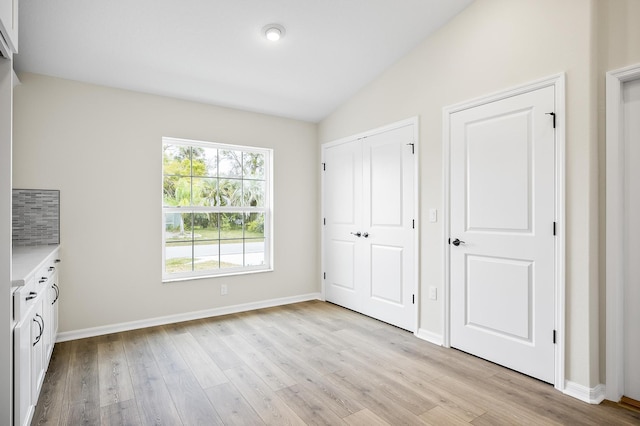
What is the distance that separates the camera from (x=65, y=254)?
324 cm

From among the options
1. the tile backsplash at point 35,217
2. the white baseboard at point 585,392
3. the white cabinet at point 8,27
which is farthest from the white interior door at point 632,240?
the tile backsplash at point 35,217

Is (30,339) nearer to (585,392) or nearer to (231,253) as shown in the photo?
(231,253)

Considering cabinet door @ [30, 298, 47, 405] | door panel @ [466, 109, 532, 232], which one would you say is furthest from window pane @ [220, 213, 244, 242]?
door panel @ [466, 109, 532, 232]

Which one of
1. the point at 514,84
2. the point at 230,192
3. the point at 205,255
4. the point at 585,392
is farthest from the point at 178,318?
the point at 514,84

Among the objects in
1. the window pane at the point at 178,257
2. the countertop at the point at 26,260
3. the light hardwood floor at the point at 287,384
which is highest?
the countertop at the point at 26,260

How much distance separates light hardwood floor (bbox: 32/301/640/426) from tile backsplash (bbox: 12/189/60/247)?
0.99 metres

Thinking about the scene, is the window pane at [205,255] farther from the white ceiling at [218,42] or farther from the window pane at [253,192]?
the white ceiling at [218,42]

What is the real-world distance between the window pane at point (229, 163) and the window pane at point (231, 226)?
497mm

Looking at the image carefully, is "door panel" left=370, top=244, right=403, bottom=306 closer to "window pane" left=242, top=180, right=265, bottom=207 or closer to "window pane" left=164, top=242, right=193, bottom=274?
"window pane" left=242, top=180, right=265, bottom=207

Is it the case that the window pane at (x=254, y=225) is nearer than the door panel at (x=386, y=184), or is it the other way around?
the door panel at (x=386, y=184)

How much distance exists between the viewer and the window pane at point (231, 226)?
13.7ft

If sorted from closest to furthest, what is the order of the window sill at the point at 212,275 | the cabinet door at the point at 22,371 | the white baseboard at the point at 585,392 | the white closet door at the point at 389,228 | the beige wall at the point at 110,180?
1. the cabinet door at the point at 22,371
2. the white baseboard at the point at 585,392
3. the beige wall at the point at 110,180
4. the white closet door at the point at 389,228
5. the window sill at the point at 212,275

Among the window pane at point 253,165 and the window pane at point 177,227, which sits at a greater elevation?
the window pane at point 253,165

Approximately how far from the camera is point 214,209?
161 inches
